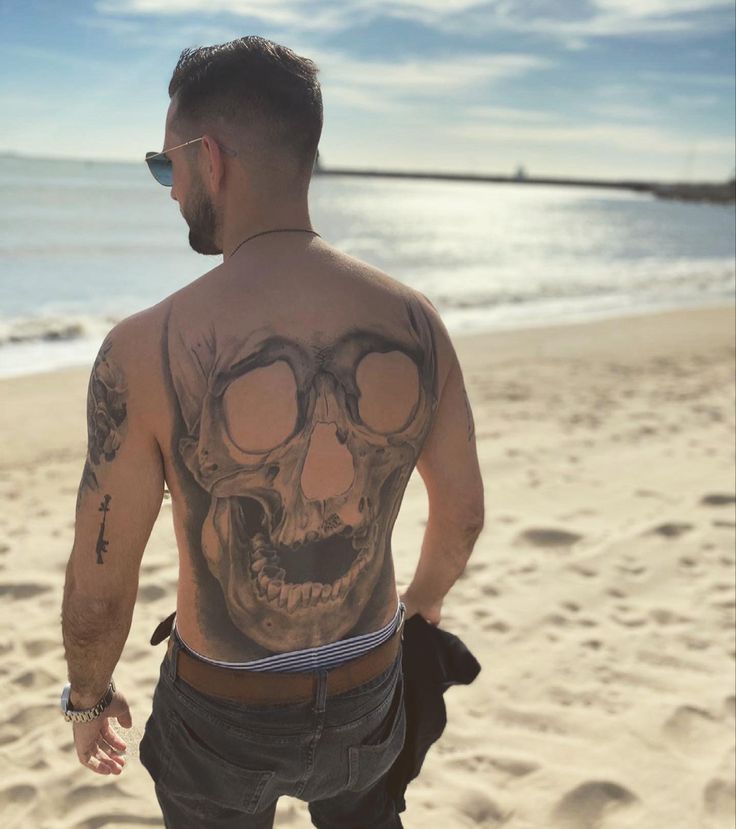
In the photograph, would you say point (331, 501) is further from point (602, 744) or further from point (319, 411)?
point (602, 744)

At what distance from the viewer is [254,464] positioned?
1.52 meters

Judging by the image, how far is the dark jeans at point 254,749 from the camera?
163 cm

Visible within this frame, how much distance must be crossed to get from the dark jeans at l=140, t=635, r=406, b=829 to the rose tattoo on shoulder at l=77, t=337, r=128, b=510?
46 centimetres

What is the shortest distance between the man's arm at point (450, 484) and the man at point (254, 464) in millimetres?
18

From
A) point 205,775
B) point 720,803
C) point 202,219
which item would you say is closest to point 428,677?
point 205,775

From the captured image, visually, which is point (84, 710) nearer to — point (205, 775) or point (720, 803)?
point (205, 775)

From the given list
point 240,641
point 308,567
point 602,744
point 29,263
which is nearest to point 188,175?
point 308,567

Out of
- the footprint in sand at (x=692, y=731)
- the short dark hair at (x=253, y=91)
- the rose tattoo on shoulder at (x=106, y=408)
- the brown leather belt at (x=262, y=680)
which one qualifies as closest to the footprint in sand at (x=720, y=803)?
the footprint in sand at (x=692, y=731)

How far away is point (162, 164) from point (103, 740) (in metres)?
1.25

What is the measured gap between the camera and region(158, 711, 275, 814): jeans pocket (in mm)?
1643

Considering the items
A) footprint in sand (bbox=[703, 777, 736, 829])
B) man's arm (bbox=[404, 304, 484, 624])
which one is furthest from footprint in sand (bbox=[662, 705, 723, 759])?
man's arm (bbox=[404, 304, 484, 624])

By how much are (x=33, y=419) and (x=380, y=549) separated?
697cm

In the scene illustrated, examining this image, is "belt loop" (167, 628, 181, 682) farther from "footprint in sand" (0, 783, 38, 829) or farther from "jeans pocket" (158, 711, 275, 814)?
"footprint in sand" (0, 783, 38, 829)

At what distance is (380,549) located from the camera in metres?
1.72
